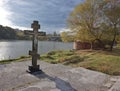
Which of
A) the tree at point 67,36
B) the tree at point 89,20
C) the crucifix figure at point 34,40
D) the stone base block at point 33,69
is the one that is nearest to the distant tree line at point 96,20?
the tree at point 89,20

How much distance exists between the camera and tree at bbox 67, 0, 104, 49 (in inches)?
751

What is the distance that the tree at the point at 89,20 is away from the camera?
19078mm

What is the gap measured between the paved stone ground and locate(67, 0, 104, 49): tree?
1085 centimetres

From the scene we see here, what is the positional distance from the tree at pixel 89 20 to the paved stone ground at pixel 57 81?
35.6 feet

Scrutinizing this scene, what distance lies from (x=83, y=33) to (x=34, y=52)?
37.2 feet

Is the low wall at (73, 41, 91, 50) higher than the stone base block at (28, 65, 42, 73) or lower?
higher

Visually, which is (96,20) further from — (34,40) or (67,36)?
(34,40)

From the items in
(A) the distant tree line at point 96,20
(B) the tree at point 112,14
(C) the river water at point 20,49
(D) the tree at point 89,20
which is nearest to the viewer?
(B) the tree at point 112,14

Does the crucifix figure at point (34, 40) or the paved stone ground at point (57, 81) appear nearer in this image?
the paved stone ground at point (57, 81)

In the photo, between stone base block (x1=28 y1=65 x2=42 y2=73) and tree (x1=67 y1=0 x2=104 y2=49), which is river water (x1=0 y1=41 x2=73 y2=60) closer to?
tree (x1=67 y1=0 x2=104 y2=49)

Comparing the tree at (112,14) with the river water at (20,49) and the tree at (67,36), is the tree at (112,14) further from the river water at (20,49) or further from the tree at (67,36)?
the river water at (20,49)

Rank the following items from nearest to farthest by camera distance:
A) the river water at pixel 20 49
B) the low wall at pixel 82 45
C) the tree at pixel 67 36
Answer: the tree at pixel 67 36 < the low wall at pixel 82 45 < the river water at pixel 20 49

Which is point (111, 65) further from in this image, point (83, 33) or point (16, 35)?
point (16, 35)

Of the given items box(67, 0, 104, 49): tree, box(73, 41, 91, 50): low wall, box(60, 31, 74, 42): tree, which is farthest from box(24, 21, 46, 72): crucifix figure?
box(73, 41, 91, 50): low wall
